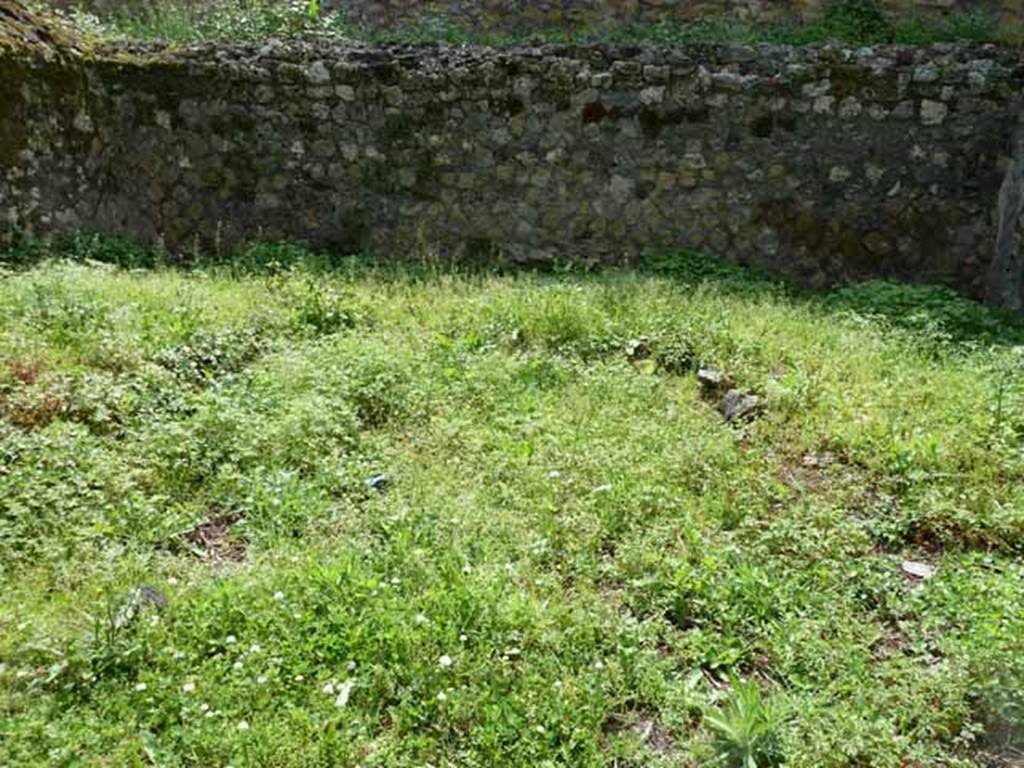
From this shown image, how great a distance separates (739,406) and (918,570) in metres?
1.38

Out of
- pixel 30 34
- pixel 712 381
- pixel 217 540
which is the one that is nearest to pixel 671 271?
pixel 712 381

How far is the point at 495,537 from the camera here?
129 inches

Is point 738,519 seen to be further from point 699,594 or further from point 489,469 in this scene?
point 489,469

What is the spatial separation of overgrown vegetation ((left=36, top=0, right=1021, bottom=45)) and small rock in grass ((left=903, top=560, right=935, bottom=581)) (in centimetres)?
547

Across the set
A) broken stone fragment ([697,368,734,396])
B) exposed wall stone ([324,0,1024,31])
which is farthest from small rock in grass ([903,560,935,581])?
exposed wall stone ([324,0,1024,31])

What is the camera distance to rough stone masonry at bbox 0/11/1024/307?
677 centimetres

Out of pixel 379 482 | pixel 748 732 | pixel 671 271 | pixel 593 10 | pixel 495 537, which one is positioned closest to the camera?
pixel 748 732

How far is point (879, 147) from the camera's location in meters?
6.84

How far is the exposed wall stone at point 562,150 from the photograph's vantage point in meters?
6.77

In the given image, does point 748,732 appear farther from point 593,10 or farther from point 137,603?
point 593,10

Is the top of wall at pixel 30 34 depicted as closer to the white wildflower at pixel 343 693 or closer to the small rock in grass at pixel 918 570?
the white wildflower at pixel 343 693

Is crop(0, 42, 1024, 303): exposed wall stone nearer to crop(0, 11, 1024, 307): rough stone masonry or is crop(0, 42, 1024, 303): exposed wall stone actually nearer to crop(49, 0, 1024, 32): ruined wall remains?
crop(0, 11, 1024, 307): rough stone masonry

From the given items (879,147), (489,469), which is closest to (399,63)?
(879,147)

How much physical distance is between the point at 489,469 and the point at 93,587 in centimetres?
161
